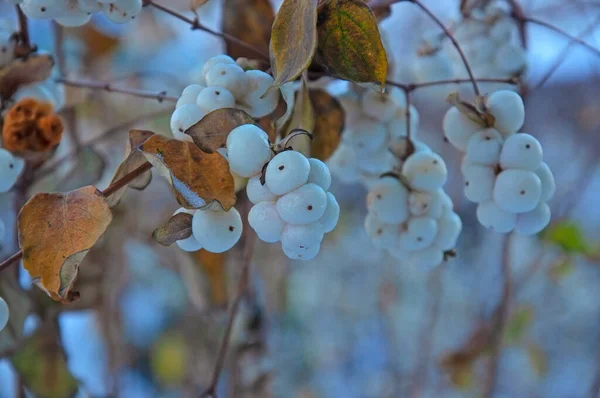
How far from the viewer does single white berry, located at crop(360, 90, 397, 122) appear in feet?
1.31

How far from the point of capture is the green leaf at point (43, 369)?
0.49 metres

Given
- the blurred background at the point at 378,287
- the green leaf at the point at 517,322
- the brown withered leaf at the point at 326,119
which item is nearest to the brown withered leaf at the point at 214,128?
the brown withered leaf at the point at 326,119

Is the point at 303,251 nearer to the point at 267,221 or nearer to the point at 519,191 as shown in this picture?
the point at 267,221

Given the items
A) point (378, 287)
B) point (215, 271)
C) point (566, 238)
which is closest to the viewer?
point (215, 271)

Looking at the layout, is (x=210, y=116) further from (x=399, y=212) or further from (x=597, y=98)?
(x=597, y=98)

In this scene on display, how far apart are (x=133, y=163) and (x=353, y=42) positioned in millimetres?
Answer: 122

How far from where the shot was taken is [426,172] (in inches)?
14.1

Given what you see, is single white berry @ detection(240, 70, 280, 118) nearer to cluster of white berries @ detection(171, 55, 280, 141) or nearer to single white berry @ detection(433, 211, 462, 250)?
cluster of white berries @ detection(171, 55, 280, 141)

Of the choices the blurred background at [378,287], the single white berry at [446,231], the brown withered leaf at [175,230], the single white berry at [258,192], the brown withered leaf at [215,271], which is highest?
the single white berry at [258,192]

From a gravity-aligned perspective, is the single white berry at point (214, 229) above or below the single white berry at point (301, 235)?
below

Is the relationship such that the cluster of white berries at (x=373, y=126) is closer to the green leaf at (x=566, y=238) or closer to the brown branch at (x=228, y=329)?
the brown branch at (x=228, y=329)

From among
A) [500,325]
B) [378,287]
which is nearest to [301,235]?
[500,325]

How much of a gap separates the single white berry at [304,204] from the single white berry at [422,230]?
12 centimetres

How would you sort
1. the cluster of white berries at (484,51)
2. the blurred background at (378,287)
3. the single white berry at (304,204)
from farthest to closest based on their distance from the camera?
the blurred background at (378,287), the cluster of white berries at (484,51), the single white berry at (304,204)
